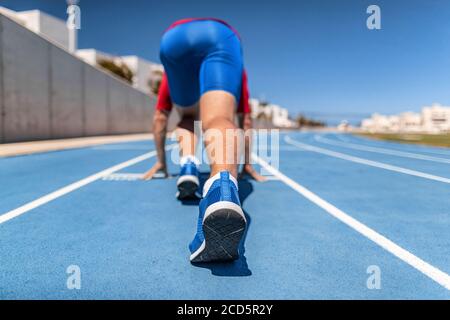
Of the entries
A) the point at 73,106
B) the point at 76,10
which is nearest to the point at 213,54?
the point at 76,10

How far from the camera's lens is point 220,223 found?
154 centimetres

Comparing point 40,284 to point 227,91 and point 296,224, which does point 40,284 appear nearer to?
point 227,91

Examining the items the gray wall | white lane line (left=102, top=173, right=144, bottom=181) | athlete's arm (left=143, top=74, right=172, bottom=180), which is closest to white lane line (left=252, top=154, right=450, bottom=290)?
athlete's arm (left=143, top=74, right=172, bottom=180)

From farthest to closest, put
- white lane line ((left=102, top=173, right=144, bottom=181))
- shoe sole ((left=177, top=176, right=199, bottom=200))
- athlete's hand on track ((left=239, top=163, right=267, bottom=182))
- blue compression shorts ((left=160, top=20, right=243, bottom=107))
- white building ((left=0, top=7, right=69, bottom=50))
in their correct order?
white building ((left=0, top=7, right=69, bottom=50))
white lane line ((left=102, top=173, right=144, bottom=181))
athlete's hand on track ((left=239, top=163, right=267, bottom=182))
shoe sole ((left=177, top=176, right=199, bottom=200))
blue compression shorts ((left=160, top=20, right=243, bottom=107))

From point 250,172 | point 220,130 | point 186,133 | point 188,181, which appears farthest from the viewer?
point 250,172

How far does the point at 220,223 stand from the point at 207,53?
136 cm

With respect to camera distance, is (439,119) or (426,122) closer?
(439,119)

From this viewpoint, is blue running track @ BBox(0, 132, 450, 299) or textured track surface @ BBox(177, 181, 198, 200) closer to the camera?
blue running track @ BBox(0, 132, 450, 299)

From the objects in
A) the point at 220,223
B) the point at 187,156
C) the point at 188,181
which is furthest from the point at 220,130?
the point at 187,156

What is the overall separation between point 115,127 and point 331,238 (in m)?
24.8

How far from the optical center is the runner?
1598mm

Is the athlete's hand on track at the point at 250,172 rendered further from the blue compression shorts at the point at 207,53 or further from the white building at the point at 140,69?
the white building at the point at 140,69

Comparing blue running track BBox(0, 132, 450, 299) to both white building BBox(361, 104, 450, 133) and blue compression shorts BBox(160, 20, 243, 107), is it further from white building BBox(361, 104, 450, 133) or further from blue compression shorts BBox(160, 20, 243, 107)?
white building BBox(361, 104, 450, 133)

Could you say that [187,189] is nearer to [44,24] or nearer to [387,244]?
[387,244]
